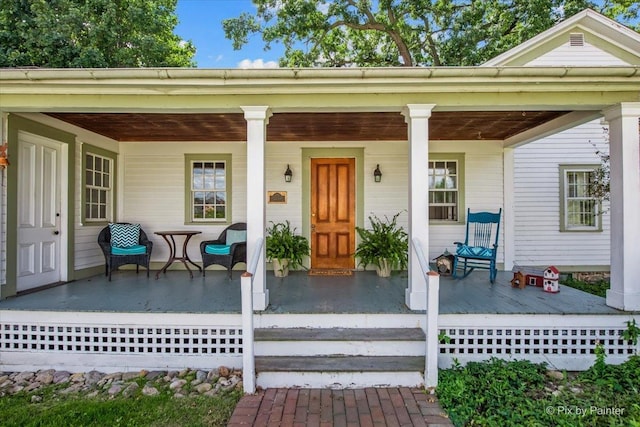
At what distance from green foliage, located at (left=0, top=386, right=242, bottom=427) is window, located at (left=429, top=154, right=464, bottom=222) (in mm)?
4750

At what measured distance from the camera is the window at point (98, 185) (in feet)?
18.3

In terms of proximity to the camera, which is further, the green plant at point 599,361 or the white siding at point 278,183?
the white siding at point 278,183

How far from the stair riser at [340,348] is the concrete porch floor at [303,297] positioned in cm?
31

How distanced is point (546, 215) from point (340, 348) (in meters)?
5.45

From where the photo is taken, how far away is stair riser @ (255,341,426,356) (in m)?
3.38

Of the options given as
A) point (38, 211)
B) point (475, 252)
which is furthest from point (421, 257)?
point (38, 211)

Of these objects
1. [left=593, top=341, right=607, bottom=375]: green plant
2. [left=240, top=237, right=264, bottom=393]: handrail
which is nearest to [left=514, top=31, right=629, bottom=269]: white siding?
[left=593, top=341, right=607, bottom=375]: green plant

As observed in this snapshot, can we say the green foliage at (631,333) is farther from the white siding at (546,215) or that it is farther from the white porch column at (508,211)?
the white siding at (546,215)

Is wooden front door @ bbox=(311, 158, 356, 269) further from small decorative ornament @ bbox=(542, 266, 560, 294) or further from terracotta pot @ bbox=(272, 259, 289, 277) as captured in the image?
small decorative ornament @ bbox=(542, 266, 560, 294)

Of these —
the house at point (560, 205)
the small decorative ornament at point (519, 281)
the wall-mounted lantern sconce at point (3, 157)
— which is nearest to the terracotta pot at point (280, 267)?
the small decorative ornament at point (519, 281)

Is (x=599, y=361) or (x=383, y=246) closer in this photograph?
(x=599, y=361)

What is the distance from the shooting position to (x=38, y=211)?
4.72 m

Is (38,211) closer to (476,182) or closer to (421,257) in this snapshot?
(421,257)

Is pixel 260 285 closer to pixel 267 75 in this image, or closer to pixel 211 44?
pixel 267 75
